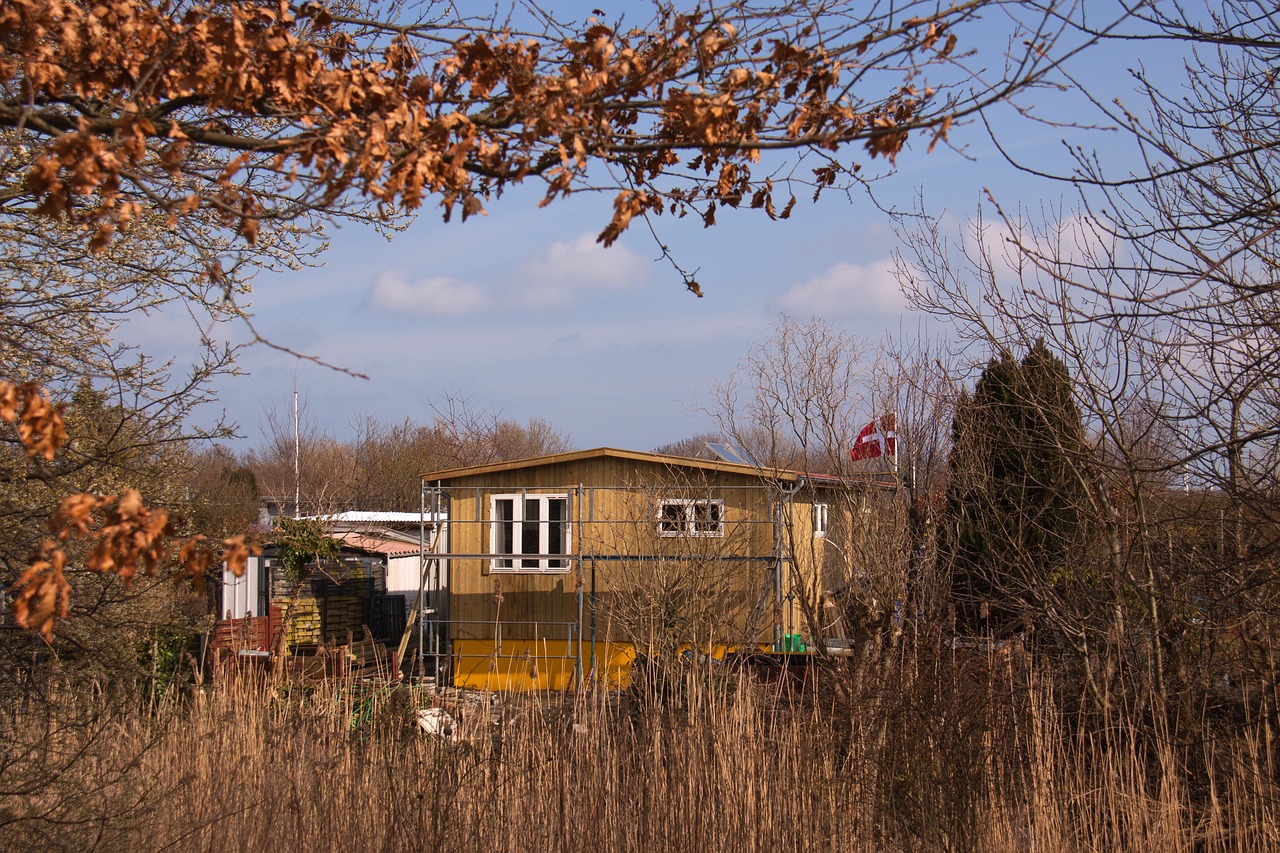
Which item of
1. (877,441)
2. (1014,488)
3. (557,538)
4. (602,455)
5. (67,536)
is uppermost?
(602,455)

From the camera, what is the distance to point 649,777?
5.17 m

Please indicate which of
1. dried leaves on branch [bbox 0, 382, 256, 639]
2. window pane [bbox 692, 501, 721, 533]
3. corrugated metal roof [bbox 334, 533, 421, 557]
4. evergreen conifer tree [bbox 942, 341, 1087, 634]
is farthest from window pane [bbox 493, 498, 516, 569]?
dried leaves on branch [bbox 0, 382, 256, 639]

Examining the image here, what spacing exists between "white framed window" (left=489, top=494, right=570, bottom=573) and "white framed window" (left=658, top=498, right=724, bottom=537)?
541cm

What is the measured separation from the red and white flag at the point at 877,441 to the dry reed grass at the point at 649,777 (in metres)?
5.03

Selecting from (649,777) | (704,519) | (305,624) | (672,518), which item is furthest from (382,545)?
(649,777)

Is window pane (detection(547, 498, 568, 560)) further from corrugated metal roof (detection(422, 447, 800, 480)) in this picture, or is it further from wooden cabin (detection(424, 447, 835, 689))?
corrugated metal roof (detection(422, 447, 800, 480))

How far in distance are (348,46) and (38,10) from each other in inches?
44.3

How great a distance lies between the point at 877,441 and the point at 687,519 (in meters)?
2.87

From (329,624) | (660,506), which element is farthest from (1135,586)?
(329,624)

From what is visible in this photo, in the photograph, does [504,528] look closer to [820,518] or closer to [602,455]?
[602,455]

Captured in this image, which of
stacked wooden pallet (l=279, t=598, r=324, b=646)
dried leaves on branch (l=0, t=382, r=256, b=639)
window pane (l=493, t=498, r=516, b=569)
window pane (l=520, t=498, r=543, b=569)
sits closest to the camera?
dried leaves on branch (l=0, t=382, r=256, b=639)

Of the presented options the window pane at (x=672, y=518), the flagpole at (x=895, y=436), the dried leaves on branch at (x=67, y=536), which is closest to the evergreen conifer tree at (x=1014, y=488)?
the flagpole at (x=895, y=436)

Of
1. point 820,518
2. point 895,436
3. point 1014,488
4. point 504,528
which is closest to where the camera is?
point 1014,488

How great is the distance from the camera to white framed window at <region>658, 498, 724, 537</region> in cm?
1319
